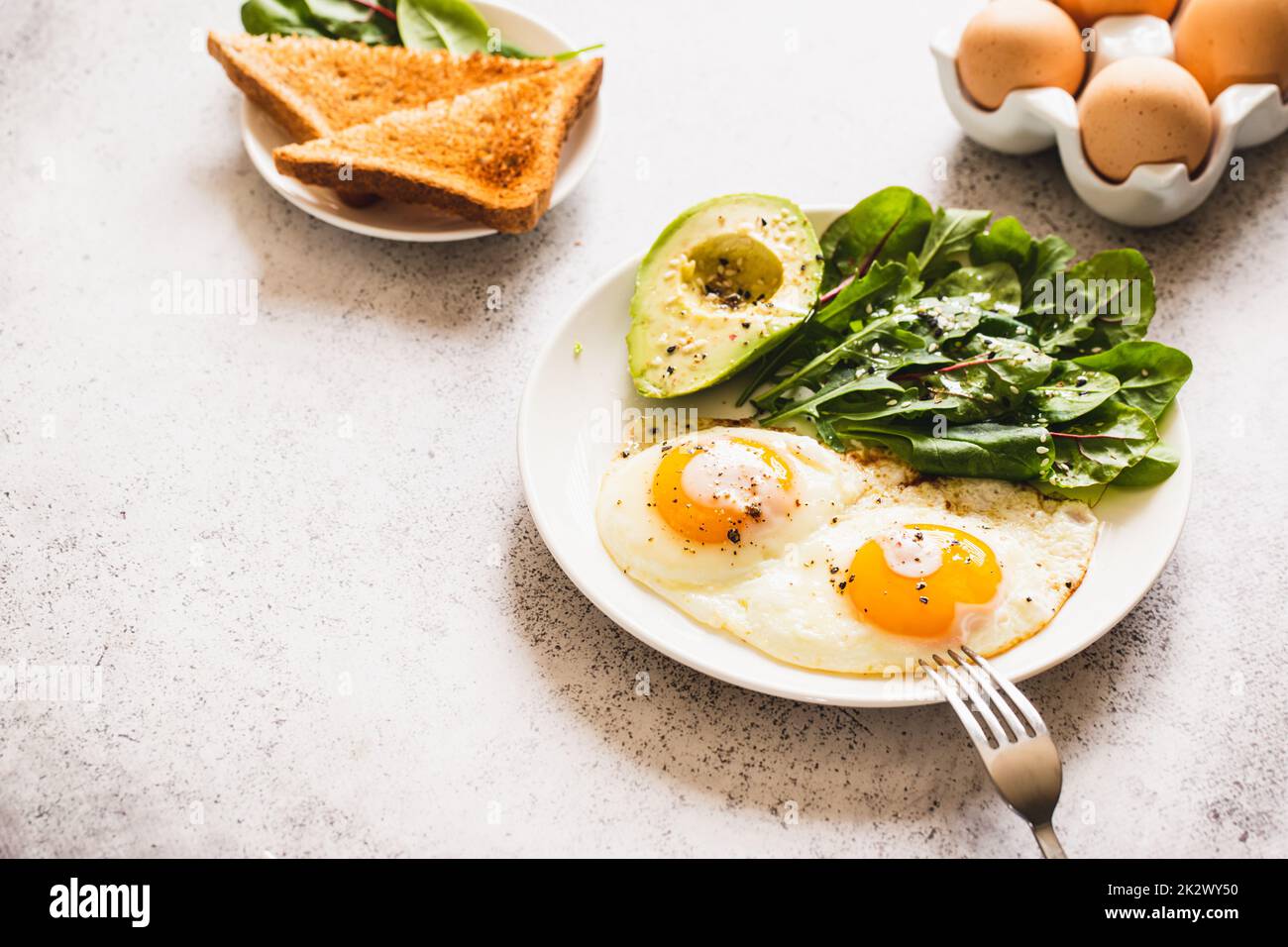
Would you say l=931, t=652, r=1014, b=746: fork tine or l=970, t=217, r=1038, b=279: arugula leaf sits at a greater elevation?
l=970, t=217, r=1038, b=279: arugula leaf

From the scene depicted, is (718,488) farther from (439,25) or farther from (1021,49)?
(439,25)

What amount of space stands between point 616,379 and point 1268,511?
1093 mm

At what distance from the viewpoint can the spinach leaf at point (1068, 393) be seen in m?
1.64

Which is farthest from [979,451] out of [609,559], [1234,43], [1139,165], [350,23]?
[350,23]

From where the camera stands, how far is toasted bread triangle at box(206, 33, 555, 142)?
2057mm

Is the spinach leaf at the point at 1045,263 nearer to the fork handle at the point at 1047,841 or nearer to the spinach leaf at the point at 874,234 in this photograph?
the spinach leaf at the point at 874,234

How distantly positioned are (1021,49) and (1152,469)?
868 mm

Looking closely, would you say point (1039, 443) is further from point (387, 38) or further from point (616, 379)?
point (387, 38)

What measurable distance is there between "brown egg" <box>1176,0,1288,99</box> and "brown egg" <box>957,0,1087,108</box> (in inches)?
7.5

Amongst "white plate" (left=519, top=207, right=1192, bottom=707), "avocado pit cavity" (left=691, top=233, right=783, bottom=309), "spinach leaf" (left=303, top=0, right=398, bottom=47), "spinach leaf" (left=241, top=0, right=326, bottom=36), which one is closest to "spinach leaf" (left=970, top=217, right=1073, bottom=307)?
"white plate" (left=519, top=207, right=1192, bottom=707)

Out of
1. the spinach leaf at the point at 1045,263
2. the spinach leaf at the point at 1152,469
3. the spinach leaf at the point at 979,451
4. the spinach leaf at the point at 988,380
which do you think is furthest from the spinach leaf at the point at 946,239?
the spinach leaf at the point at 1152,469

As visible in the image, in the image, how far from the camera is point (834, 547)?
1.56 m

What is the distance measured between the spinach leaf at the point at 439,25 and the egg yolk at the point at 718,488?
111cm

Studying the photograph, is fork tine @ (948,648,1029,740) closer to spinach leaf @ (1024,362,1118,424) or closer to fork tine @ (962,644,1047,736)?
fork tine @ (962,644,1047,736)
